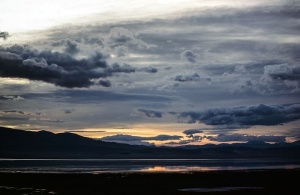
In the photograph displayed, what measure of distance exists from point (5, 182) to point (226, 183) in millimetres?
37823

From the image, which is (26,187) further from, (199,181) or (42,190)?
(199,181)

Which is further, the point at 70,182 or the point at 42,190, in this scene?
the point at 70,182

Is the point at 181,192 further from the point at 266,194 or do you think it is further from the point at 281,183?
the point at 281,183

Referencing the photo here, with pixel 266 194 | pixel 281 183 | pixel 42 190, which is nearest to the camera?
pixel 266 194

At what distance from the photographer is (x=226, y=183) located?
77312mm

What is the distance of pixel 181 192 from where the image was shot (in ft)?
205

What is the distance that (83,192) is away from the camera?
6219 centimetres

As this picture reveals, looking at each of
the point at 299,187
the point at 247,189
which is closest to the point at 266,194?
the point at 247,189

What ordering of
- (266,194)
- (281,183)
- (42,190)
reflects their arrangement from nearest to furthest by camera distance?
(266,194)
(42,190)
(281,183)

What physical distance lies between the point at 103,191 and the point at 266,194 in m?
22.2

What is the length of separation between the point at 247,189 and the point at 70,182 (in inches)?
Answer: 1175

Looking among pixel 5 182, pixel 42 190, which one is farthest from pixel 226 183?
pixel 5 182

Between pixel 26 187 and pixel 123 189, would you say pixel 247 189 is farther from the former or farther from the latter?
pixel 26 187

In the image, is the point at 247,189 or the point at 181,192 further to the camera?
the point at 247,189
